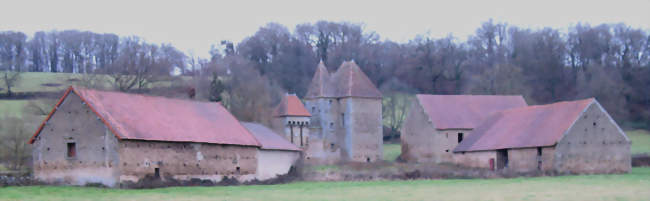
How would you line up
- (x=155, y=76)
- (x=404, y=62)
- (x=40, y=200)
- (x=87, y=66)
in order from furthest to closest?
1. (x=404, y=62)
2. (x=87, y=66)
3. (x=155, y=76)
4. (x=40, y=200)

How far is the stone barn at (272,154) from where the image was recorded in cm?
5272

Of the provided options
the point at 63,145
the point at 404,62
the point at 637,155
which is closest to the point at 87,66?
the point at 63,145

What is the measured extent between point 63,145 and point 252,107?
3218 cm

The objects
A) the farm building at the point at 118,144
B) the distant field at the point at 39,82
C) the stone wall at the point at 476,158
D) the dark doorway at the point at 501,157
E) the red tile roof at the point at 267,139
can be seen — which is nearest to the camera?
the farm building at the point at 118,144

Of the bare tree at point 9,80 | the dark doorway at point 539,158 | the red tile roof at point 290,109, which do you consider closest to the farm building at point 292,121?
the red tile roof at point 290,109

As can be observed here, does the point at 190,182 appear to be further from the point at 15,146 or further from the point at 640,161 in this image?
the point at 640,161

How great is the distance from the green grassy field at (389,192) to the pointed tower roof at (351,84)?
102ft

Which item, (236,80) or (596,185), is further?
(236,80)

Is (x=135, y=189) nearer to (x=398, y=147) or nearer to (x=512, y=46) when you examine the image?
(x=398, y=147)

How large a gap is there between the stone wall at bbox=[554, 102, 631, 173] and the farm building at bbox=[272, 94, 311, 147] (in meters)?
24.8

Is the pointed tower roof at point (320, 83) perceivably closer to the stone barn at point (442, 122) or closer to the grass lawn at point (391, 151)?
the grass lawn at point (391, 151)

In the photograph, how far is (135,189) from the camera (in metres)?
41.4

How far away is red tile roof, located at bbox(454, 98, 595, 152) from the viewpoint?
2199 inches

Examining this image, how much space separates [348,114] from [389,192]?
1484 inches
